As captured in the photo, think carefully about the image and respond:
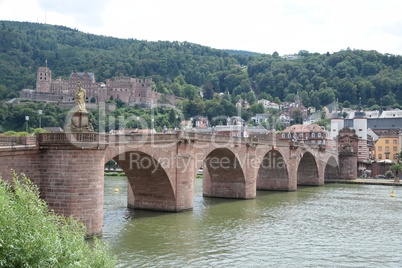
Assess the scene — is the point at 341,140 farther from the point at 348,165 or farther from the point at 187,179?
the point at 187,179

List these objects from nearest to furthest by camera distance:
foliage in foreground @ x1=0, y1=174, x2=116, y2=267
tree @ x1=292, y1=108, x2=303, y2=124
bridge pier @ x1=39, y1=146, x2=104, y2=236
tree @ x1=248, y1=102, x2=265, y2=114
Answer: foliage in foreground @ x1=0, y1=174, x2=116, y2=267 < bridge pier @ x1=39, y1=146, x2=104, y2=236 < tree @ x1=292, y1=108, x2=303, y2=124 < tree @ x1=248, y1=102, x2=265, y2=114

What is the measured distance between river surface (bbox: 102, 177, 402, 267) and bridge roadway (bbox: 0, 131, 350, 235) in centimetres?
219

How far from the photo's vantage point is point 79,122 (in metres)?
25.4

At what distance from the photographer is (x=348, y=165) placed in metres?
81.0

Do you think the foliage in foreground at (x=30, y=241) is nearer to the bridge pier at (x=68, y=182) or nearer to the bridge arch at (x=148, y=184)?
the bridge pier at (x=68, y=182)

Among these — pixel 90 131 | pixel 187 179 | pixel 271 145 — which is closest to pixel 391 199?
pixel 271 145

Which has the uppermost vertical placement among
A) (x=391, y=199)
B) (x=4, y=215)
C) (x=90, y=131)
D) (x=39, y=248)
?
(x=90, y=131)

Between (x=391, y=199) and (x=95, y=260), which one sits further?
(x=391, y=199)

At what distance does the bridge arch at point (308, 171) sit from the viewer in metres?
69.4

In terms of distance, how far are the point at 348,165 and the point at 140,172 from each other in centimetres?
5419

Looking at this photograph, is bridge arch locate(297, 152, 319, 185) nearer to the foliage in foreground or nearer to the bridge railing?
the bridge railing

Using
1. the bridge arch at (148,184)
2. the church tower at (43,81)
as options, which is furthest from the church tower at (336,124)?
the church tower at (43,81)

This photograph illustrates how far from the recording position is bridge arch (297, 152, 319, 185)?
69375 mm

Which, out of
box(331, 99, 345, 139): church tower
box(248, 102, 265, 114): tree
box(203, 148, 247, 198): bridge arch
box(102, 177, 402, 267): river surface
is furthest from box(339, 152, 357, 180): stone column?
box(248, 102, 265, 114): tree
